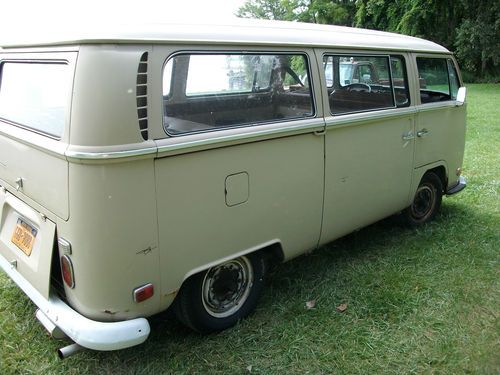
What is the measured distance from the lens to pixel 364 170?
379 cm

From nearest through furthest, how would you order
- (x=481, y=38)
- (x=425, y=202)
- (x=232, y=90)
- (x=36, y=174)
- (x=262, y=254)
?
Result: (x=36, y=174)
(x=232, y=90)
(x=262, y=254)
(x=425, y=202)
(x=481, y=38)

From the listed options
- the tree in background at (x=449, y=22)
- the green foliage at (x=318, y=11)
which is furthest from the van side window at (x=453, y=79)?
the green foliage at (x=318, y=11)

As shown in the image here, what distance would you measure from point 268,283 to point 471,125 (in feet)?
29.5

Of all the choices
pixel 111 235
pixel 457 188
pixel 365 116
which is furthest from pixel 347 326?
pixel 457 188

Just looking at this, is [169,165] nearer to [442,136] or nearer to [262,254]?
[262,254]

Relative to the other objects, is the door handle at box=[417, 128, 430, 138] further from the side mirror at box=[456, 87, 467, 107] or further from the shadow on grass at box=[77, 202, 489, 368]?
the shadow on grass at box=[77, 202, 489, 368]

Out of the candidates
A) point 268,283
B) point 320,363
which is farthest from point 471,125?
point 320,363

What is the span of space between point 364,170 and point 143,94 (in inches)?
82.1

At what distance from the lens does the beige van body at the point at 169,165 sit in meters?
2.31

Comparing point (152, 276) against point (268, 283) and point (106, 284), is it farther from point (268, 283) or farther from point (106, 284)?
point (268, 283)

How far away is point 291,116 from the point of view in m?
3.20

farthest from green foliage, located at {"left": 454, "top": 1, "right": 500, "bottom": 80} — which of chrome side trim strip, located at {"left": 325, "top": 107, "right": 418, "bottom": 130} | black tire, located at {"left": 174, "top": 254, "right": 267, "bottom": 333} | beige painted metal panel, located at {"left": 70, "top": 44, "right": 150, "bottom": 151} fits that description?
beige painted metal panel, located at {"left": 70, "top": 44, "right": 150, "bottom": 151}

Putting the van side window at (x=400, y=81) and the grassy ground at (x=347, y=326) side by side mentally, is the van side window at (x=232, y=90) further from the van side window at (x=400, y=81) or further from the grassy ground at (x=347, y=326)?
the grassy ground at (x=347, y=326)

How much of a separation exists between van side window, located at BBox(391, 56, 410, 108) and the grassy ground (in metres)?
1.39
